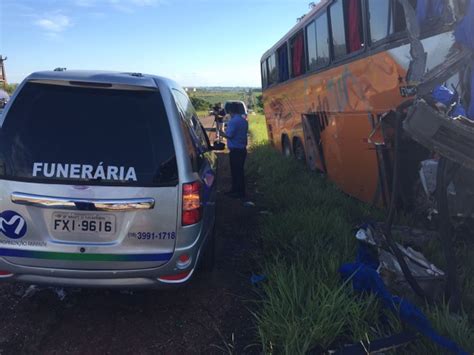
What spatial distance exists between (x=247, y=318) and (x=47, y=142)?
206 cm

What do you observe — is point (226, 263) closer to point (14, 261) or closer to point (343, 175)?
point (14, 261)

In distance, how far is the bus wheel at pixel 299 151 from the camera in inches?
380

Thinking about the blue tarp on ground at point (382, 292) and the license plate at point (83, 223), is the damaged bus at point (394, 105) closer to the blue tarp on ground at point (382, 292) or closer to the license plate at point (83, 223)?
the blue tarp on ground at point (382, 292)

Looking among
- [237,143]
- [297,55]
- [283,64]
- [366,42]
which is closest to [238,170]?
[237,143]

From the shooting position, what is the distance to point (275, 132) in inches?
501

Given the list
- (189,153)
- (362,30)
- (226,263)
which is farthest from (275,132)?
(189,153)

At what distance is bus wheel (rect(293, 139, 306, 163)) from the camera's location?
31.7 feet

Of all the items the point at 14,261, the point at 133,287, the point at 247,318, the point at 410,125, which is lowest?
the point at 247,318

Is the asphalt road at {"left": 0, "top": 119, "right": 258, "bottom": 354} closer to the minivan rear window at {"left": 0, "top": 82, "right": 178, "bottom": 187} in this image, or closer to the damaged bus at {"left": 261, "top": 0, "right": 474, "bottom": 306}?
the minivan rear window at {"left": 0, "top": 82, "right": 178, "bottom": 187}

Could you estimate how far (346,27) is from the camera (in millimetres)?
6047

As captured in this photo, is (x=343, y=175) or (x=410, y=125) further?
(x=343, y=175)

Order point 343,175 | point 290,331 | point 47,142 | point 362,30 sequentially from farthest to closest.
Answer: point 343,175
point 362,30
point 47,142
point 290,331

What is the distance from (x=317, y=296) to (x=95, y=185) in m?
1.79

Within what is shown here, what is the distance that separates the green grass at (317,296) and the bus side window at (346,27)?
221 centimetres
